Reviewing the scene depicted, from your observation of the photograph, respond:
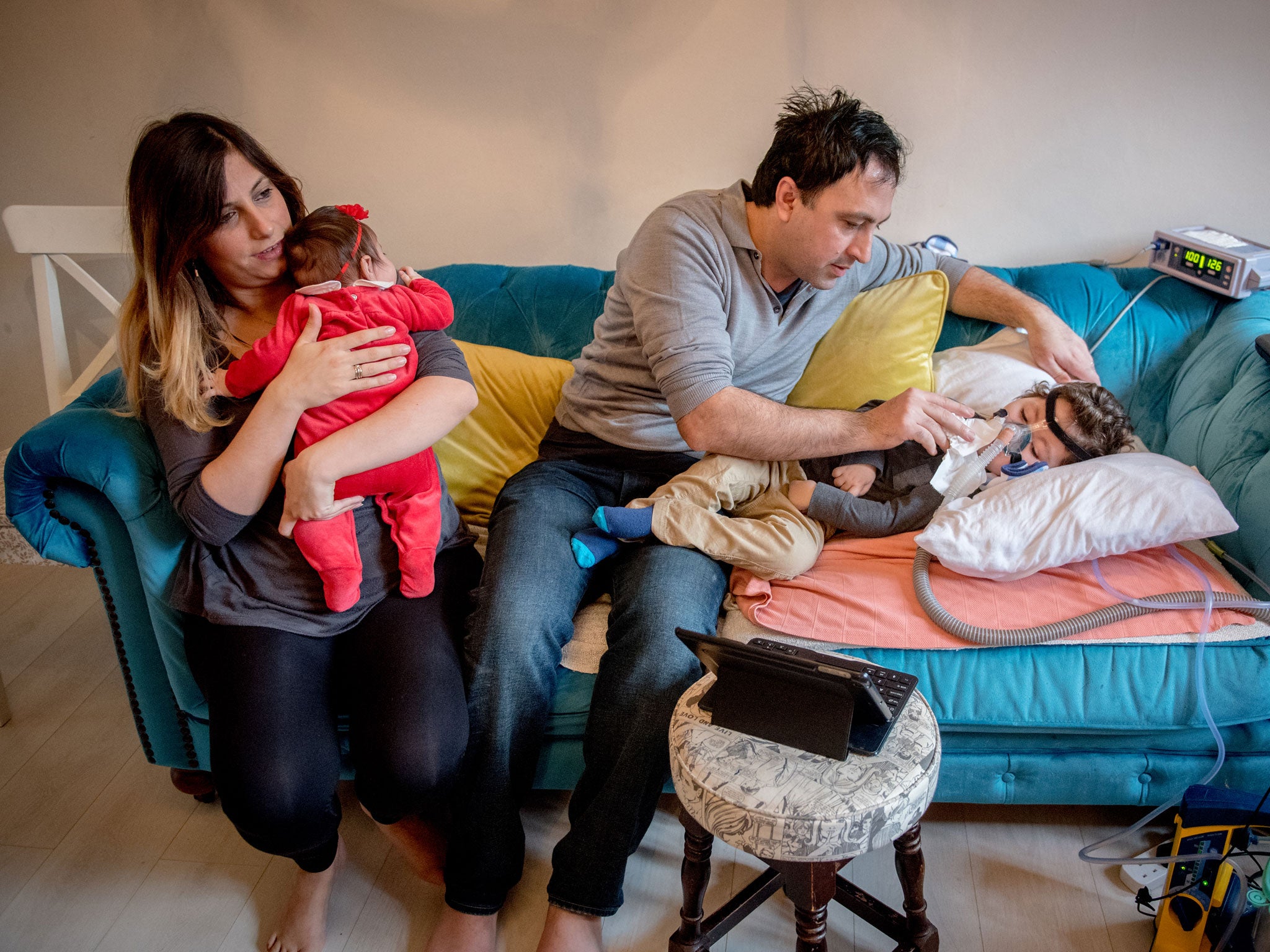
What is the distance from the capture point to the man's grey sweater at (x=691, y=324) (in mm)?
1605

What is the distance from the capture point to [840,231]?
1.59m

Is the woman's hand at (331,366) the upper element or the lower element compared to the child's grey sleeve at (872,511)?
upper

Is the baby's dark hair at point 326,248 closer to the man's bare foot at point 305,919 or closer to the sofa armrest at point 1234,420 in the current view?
the man's bare foot at point 305,919

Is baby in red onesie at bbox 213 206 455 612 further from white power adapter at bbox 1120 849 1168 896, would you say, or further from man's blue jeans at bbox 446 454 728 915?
white power adapter at bbox 1120 849 1168 896

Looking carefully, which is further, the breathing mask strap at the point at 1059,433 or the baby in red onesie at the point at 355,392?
the breathing mask strap at the point at 1059,433

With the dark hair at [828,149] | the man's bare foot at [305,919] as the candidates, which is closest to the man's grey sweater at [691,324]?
the dark hair at [828,149]

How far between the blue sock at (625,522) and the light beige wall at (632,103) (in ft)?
3.33

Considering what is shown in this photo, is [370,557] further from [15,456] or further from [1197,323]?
[1197,323]

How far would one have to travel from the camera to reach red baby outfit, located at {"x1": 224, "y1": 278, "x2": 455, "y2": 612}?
1.40 meters

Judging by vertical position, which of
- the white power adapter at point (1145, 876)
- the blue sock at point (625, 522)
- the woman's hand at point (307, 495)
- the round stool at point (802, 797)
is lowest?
the white power adapter at point (1145, 876)

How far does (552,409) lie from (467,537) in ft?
1.37

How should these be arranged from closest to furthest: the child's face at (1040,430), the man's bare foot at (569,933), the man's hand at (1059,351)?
the man's bare foot at (569,933), the child's face at (1040,430), the man's hand at (1059,351)

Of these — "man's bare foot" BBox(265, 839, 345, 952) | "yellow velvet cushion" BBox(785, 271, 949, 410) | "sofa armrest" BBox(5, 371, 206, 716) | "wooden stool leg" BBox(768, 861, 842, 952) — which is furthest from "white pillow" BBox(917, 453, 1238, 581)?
"sofa armrest" BBox(5, 371, 206, 716)

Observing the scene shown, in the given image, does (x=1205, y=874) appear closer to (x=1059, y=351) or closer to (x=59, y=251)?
(x=1059, y=351)
